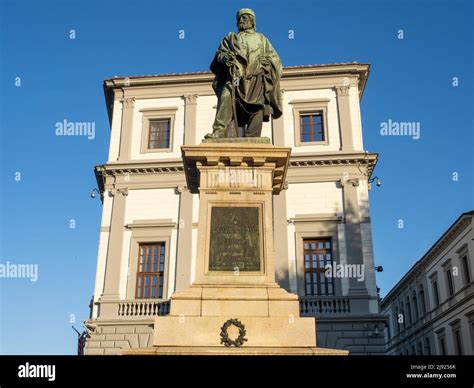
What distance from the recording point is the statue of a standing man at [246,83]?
8156mm

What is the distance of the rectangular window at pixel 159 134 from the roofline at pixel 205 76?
2099 mm

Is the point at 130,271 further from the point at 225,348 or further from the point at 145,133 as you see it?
the point at 225,348

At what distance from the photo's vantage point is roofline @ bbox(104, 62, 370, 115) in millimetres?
25062

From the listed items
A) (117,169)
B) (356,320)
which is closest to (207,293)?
(356,320)

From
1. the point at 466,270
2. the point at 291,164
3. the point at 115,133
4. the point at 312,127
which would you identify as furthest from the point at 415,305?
the point at 115,133

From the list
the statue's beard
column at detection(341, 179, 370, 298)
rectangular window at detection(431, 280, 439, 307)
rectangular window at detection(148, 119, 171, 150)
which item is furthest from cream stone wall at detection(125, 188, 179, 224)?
rectangular window at detection(431, 280, 439, 307)

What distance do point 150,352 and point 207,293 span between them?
1.10m

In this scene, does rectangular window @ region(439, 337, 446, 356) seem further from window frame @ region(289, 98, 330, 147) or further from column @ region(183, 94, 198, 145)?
column @ region(183, 94, 198, 145)

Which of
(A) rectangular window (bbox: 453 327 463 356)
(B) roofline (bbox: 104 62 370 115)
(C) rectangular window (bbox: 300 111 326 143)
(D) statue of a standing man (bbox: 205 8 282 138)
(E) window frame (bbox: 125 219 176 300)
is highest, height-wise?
(B) roofline (bbox: 104 62 370 115)

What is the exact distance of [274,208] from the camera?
75.6 feet

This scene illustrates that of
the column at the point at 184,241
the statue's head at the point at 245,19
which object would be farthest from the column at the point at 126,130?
the statue's head at the point at 245,19

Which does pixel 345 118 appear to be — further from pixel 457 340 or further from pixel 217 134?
pixel 217 134

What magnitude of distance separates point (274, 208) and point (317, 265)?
3.21m

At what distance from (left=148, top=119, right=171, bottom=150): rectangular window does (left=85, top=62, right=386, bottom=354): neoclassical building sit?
5 centimetres
